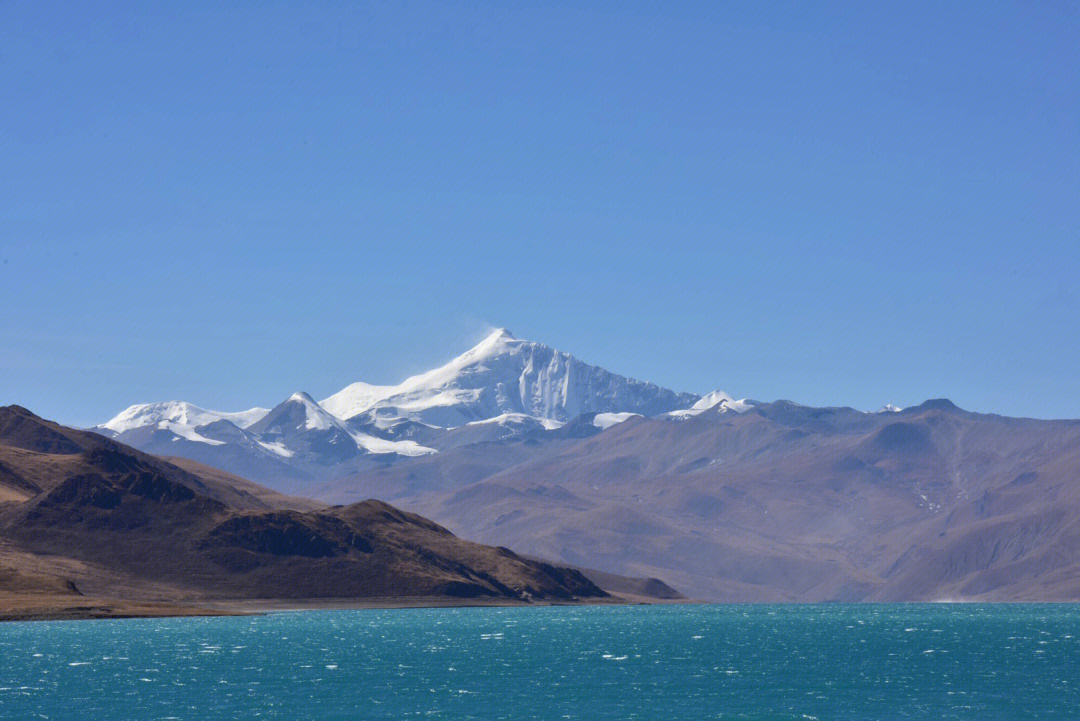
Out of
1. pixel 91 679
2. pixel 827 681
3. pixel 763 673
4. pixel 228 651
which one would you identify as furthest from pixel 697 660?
pixel 91 679

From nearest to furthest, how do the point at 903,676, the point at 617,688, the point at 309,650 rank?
1. the point at 617,688
2. the point at 903,676
3. the point at 309,650

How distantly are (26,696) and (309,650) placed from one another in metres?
65.1

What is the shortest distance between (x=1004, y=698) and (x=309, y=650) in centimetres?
9268

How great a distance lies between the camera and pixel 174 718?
4456 inches

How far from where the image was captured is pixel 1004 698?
413 ft

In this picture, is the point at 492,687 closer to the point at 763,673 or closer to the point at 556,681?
the point at 556,681

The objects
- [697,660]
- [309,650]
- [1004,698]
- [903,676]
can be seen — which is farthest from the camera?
[309,650]

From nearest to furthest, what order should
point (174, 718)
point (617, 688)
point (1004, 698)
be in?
1. point (174, 718)
2. point (1004, 698)
3. point (617, 688)

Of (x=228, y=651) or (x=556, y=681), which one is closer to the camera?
(x=556, y=681)

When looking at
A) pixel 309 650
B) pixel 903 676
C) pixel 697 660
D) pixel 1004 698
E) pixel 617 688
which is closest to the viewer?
pixel 1004 698

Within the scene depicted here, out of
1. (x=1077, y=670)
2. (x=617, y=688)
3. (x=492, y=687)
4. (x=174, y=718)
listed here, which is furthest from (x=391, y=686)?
(x=1077, y=670)

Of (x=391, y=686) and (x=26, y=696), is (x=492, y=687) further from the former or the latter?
(x=26, y=696)

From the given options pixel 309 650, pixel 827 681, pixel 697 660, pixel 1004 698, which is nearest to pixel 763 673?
pixel 827 681

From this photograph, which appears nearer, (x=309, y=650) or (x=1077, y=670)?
(x=1077, y=670)
